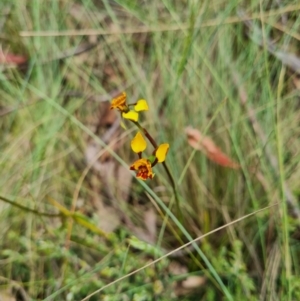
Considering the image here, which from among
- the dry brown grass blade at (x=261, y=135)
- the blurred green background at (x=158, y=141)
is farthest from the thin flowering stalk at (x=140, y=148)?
the dry brown grass blade at (x=261, y=135)

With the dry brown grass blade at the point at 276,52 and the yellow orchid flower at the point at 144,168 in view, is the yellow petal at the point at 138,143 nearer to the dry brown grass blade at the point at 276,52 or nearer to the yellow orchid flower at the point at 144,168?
the yellow orchid flower at the point at 144,168

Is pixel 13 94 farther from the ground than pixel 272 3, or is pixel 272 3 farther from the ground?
pixel 13 94

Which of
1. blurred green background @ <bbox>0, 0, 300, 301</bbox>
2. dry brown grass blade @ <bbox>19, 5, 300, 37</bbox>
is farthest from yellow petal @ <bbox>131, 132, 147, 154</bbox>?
dry brown grass blade @ <bbox>19, 5, 300, 37</bbox>

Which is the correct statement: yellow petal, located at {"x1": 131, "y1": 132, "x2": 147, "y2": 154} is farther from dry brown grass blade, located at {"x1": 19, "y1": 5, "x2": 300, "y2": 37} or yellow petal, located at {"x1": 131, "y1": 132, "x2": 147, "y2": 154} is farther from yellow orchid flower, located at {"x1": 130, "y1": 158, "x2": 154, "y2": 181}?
dry brown grass blade, located at {"x1": 19, "y1": 5, "x2": 300, "y2": 37}

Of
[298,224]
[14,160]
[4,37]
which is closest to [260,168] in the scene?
[298,224]

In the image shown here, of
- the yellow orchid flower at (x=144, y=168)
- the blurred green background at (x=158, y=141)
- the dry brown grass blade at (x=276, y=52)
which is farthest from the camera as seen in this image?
the dry brown grass blade at (x=276, y=52)

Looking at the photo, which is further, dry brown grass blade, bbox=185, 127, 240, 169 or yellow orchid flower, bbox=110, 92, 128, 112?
dry brown grass blade, bbox=185, 127, 240, 169

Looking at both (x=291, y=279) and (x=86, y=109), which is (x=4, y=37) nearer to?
(x=86, y=109)
